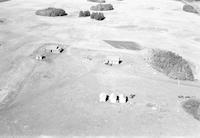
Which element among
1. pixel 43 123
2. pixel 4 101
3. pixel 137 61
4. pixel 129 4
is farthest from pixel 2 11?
pixel 43 123

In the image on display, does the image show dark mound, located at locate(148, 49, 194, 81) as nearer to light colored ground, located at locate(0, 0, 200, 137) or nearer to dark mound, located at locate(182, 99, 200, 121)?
light colored ground, located at locate(0, 0, 200, 137)

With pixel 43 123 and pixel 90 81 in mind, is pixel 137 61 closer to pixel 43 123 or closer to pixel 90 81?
pixel 90 81

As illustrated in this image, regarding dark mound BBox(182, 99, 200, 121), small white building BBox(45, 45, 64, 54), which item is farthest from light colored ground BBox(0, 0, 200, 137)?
small white building BBox(45, 45, 64, 54)

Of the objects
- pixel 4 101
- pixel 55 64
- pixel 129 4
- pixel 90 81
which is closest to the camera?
pixel 4 101

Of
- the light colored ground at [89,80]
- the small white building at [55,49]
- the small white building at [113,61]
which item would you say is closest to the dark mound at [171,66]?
the light colored ground at [89,80]

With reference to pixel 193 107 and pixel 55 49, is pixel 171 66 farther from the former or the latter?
pixel 55 49

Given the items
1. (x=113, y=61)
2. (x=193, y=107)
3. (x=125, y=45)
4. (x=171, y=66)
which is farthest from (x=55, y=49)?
(x=193, y=107)
